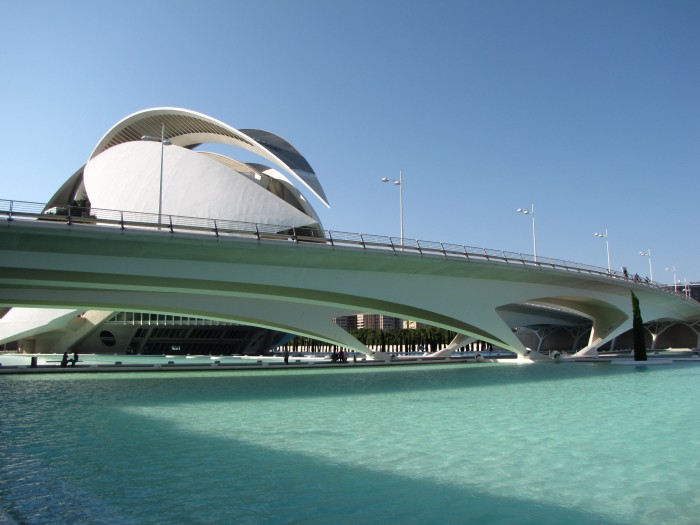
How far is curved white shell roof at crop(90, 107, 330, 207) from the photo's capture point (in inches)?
1375

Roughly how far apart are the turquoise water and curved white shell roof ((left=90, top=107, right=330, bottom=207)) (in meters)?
19.4

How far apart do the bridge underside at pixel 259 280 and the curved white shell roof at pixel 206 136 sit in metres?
7.03

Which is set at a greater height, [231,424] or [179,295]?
[179,295]

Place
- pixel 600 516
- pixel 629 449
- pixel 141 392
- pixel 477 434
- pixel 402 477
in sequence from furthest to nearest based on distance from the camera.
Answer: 1. pixel 141 392
2. pixel 477 434
3. pixel 629 449
4. pixel 402 477
5. pixel 600 516

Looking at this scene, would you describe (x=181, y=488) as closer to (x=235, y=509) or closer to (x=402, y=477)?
(x=235, y=509)

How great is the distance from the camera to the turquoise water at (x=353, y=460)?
6688 millimetres

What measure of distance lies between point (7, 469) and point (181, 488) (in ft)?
10.2

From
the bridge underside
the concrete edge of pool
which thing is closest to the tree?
the concrete edge of pool

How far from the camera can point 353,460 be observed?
9312 millimetres

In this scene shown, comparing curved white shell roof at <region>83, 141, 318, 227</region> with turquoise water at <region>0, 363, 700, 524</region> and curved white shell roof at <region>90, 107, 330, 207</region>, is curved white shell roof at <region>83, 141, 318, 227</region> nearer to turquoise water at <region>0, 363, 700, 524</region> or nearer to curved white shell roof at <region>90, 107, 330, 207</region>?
curved white shell roof at <region>90, 107, 330, 207</region>

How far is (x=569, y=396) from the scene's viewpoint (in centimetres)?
1917

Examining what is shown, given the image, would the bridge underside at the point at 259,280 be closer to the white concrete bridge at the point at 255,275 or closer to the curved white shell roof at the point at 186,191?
the white concrete bridge at the point at 255,275

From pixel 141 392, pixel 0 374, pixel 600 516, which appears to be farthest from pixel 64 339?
pixel 600 516

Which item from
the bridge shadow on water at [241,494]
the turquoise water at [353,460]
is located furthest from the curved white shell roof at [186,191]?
the bridge shadow on water at [241,494]
